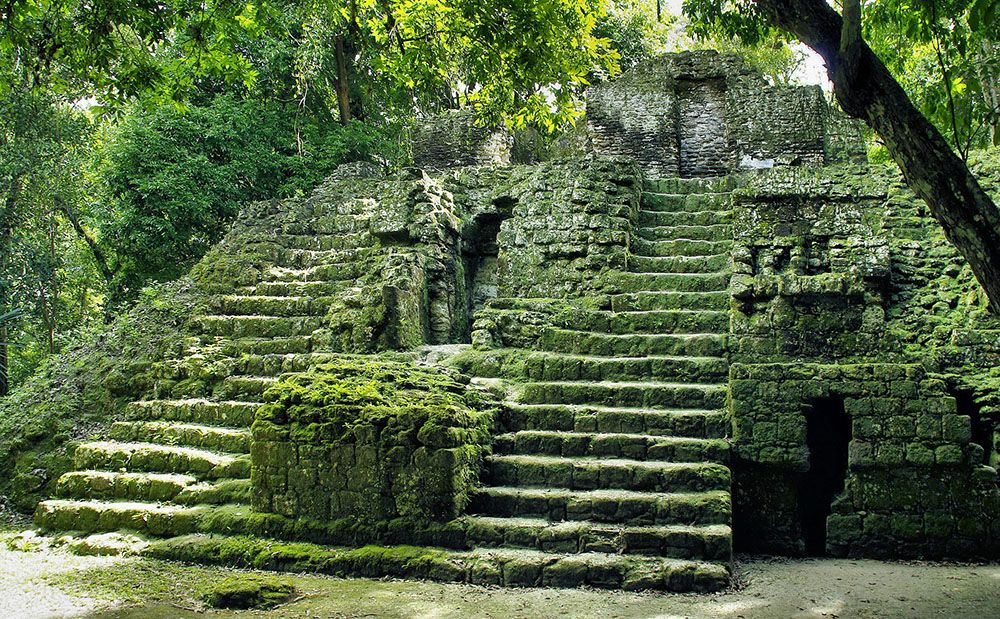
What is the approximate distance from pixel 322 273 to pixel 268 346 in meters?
1.42

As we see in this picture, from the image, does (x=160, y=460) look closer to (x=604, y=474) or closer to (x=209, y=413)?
(x=209, y=413)

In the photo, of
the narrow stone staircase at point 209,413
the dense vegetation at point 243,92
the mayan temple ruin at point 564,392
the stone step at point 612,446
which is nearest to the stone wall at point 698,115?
the dense vegetation at point 243,92

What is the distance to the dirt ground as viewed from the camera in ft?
15.3

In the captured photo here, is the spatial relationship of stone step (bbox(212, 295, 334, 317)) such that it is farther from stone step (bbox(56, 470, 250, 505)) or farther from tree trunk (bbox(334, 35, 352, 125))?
tree trunk (bbox(334, 35, 352, 125))

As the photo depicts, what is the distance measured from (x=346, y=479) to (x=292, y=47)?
11036mm

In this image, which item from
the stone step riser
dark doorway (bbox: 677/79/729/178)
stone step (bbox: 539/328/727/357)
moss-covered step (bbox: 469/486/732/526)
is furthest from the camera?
dark doorway (bbox: 677/79/729/178)

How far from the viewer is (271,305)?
364 inches

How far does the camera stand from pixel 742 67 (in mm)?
14102

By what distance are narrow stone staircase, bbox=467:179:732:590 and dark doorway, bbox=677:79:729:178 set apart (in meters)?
5.18

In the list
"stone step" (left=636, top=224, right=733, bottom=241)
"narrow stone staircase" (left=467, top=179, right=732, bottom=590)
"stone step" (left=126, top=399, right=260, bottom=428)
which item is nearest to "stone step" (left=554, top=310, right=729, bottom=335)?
"narrow stone staircase" (left=467, top=179, right=732, bottom=590)

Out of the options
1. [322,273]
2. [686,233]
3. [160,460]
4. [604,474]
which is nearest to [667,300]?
[686,233]

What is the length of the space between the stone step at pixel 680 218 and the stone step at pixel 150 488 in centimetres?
592

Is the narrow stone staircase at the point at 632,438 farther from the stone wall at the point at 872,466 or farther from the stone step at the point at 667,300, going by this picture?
the stone wall at the point at 872,466

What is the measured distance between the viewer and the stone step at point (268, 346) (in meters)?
8.59
